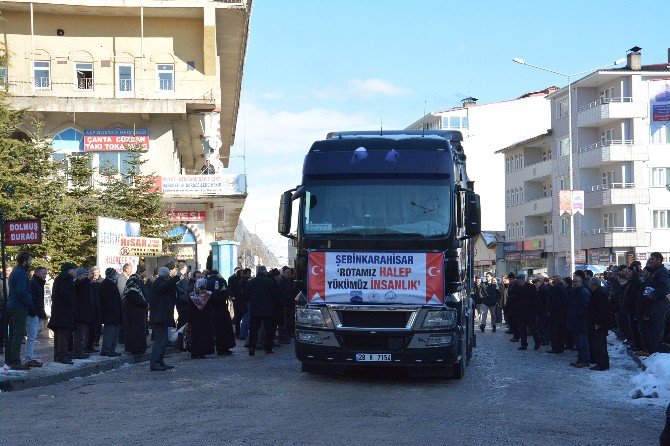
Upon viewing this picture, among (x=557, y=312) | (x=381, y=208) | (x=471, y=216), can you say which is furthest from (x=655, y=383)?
(x=557, y=312)


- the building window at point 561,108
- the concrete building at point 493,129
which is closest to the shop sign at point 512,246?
the concrete building at point 493,129

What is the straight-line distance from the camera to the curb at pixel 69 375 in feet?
52.5

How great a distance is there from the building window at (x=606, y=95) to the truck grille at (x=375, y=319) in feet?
198

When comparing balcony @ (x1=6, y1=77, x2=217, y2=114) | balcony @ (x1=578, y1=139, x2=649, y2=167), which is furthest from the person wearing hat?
balcony @ (x1=578, y1=139, x2=649, y2=167)

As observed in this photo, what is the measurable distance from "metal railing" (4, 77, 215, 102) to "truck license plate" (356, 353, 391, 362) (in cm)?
3135

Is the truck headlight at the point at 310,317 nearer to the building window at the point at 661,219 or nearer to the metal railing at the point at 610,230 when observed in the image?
the metal railing at the point at 610,230

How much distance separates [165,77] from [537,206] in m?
43.9

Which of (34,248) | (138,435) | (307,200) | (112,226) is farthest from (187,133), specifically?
(138,435)

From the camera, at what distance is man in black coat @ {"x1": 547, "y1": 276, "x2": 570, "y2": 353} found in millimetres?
23641

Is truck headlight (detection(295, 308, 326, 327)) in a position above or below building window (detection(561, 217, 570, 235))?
below

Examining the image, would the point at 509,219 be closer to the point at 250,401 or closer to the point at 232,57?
the point at 232,57

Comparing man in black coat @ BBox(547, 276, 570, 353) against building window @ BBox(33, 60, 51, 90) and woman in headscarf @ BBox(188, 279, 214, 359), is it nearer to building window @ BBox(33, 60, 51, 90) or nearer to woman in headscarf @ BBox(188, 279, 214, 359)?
woman in headscarf @ BBox(188, 279, 214, 359)

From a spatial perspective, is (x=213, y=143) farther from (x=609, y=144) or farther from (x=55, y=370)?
Answer: (x=609, y=144)

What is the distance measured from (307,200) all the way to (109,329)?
7627mm
